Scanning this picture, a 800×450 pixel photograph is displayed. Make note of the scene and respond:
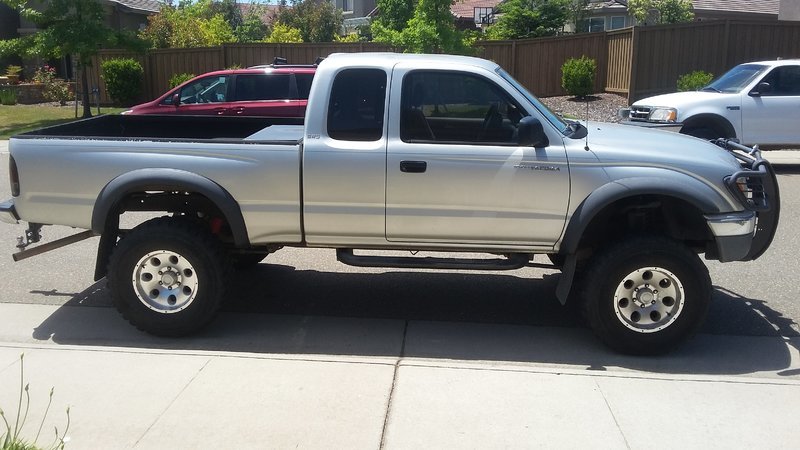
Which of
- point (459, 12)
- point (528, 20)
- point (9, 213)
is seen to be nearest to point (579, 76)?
point (528, 20)

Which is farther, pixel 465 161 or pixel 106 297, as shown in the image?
pixel 106 297

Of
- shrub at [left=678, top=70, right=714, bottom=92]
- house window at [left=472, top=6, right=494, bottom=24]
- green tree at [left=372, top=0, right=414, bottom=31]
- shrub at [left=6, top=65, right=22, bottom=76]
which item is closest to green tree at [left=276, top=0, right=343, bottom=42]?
house window at [left=472, top=6, right=494, bottom=24]

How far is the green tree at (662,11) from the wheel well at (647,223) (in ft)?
81.4

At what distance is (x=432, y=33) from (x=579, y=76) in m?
6.24

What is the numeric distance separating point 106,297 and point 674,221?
4787 millimetres

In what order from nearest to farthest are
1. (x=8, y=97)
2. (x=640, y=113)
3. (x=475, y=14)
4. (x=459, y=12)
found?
1. (x=640, y=113)
2. (x=8, y=97)
3. (x=475, y=14)
4. (x=459, y=12)

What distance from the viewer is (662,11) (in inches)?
1121

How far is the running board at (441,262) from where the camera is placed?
5.84 metres

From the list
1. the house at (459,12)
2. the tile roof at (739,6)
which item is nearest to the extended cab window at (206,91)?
the house at (459,12)

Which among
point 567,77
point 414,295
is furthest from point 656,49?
point 414,295

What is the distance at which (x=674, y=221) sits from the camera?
5711mm

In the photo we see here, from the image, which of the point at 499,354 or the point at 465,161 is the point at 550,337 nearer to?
the point at 499,354

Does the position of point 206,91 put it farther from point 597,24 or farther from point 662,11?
point 597,24

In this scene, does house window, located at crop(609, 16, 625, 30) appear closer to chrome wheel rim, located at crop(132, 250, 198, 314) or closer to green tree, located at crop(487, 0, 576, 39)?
green tree, located at crop(487, 0, 576, 39)
